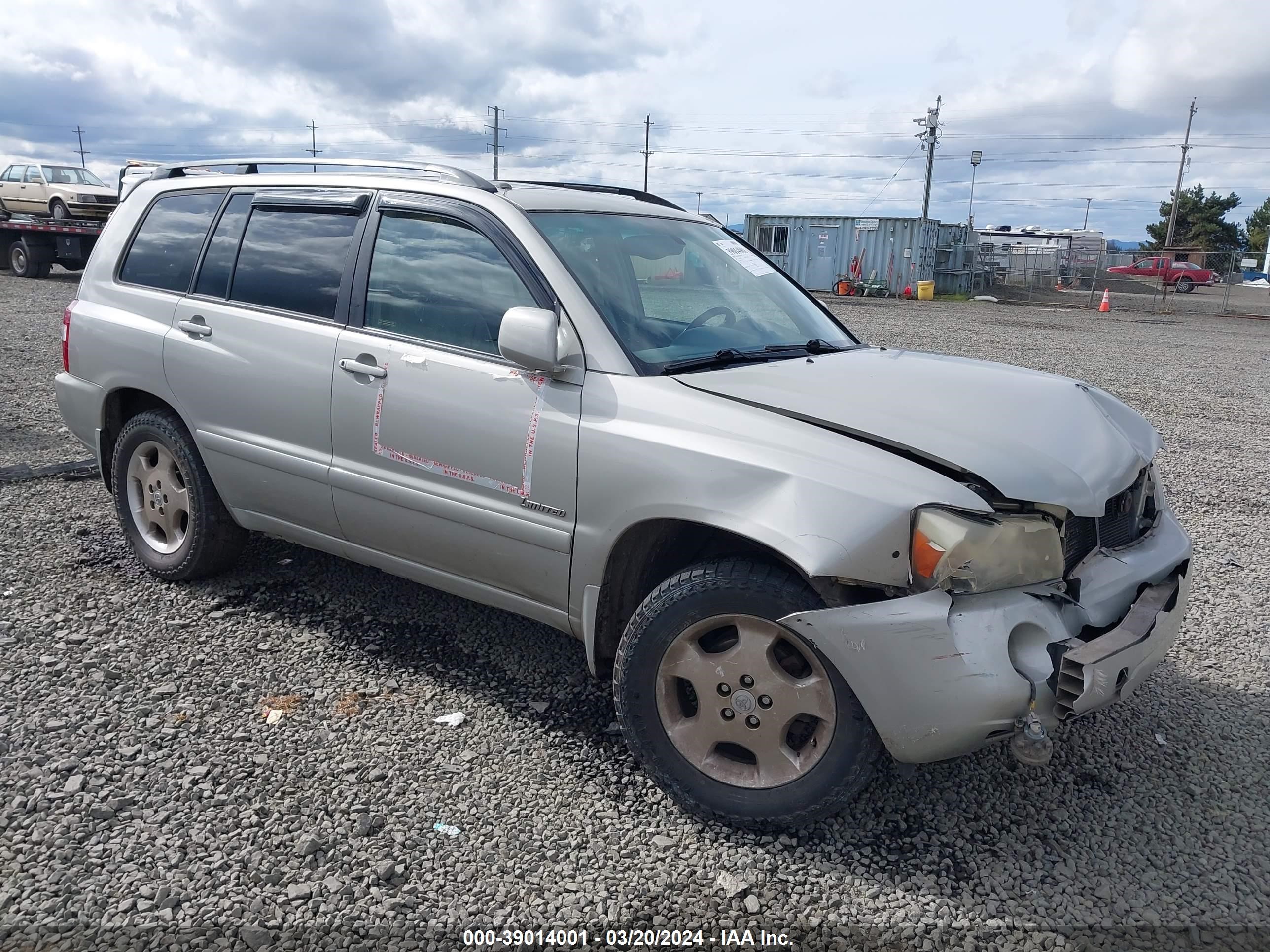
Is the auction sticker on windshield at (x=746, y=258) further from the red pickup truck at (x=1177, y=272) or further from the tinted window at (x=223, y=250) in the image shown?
the red pickup truck at (x=1177, y=272)

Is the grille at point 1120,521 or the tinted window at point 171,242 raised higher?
the tinted window at point 171,242

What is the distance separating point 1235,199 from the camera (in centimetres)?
6650

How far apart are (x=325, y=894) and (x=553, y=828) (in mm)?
654

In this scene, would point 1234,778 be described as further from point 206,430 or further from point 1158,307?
point 1158,307

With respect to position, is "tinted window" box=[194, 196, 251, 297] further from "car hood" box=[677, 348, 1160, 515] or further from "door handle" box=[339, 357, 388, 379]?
"car hood" box=[677, 348, 1160, 515]

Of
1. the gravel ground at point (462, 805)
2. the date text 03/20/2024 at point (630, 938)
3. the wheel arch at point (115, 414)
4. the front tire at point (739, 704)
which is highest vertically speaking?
the wheel arch at point (115, 414)

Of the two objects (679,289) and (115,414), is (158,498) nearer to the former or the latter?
(115,414)

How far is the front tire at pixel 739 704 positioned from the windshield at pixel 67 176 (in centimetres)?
2645

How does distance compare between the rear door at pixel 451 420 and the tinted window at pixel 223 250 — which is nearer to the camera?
the rear door at pixel 451 420

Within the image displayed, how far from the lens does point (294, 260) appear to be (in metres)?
4.00

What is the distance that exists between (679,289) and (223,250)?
6.62 ft

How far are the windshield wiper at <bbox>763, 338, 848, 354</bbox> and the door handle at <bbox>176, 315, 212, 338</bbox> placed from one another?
2340mm

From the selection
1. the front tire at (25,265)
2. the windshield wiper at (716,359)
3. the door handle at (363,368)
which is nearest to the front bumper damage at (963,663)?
the windshield wiper at (716,359)

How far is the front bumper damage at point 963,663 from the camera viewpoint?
2.50 metres
